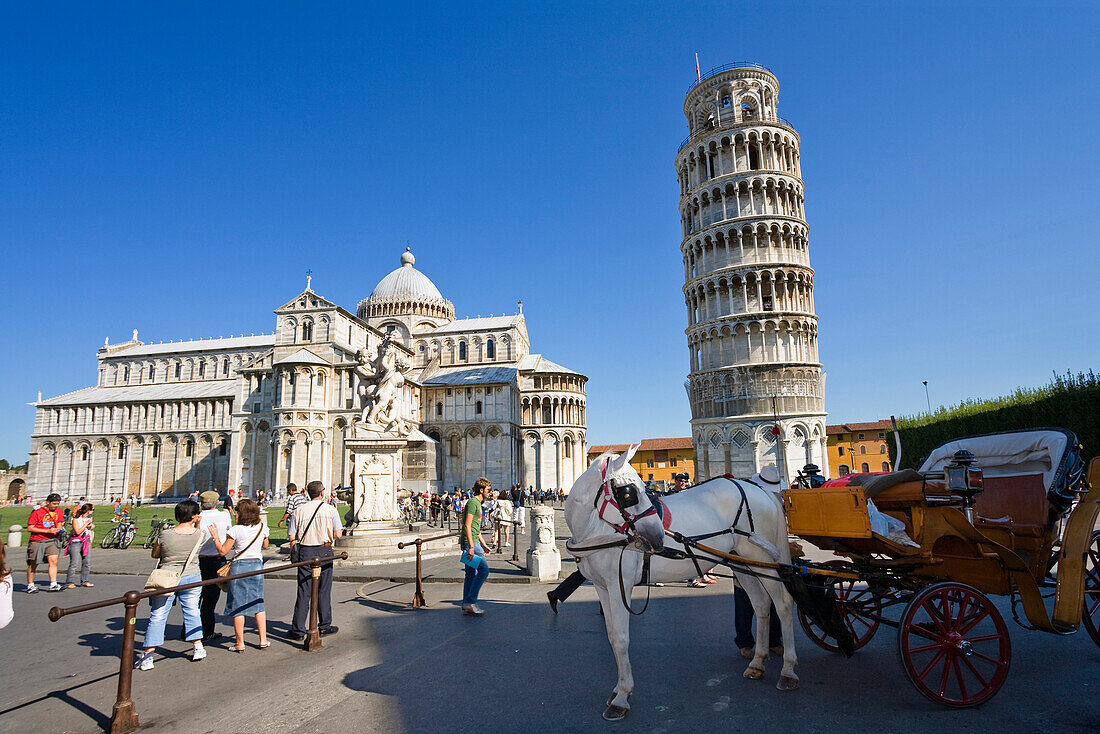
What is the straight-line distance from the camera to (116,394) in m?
59.7

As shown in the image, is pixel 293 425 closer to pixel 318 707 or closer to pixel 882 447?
pixel 318 707

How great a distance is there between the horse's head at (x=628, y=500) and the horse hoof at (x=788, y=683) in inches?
71.5

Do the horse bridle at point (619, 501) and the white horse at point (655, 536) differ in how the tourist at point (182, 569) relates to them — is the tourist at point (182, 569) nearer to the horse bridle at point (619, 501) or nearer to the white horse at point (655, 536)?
the white horse at point (655, 536)

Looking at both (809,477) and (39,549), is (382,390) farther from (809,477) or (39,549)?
(809,477)

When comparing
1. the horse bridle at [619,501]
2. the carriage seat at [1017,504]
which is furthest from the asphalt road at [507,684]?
the horse bridle at [619,501]

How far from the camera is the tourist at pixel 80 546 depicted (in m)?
11.2

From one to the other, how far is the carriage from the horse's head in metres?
1.86

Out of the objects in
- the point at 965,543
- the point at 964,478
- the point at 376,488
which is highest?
the point at 964,478

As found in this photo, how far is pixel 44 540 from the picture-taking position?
36.0ft

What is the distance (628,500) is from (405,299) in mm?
63562

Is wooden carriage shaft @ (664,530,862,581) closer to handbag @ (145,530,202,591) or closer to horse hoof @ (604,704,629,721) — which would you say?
horse hoof @ (604,704,629,721)

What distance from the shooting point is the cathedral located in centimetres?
4659

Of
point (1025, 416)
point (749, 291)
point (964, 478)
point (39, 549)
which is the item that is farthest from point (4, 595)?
point (749, 291)

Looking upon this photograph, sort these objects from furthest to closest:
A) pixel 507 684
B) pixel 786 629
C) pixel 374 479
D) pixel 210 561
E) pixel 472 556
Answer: pixel 374 479 < pixel 472 556 < pixel 210 561 < pixel 507 684 < pixel 786 629
